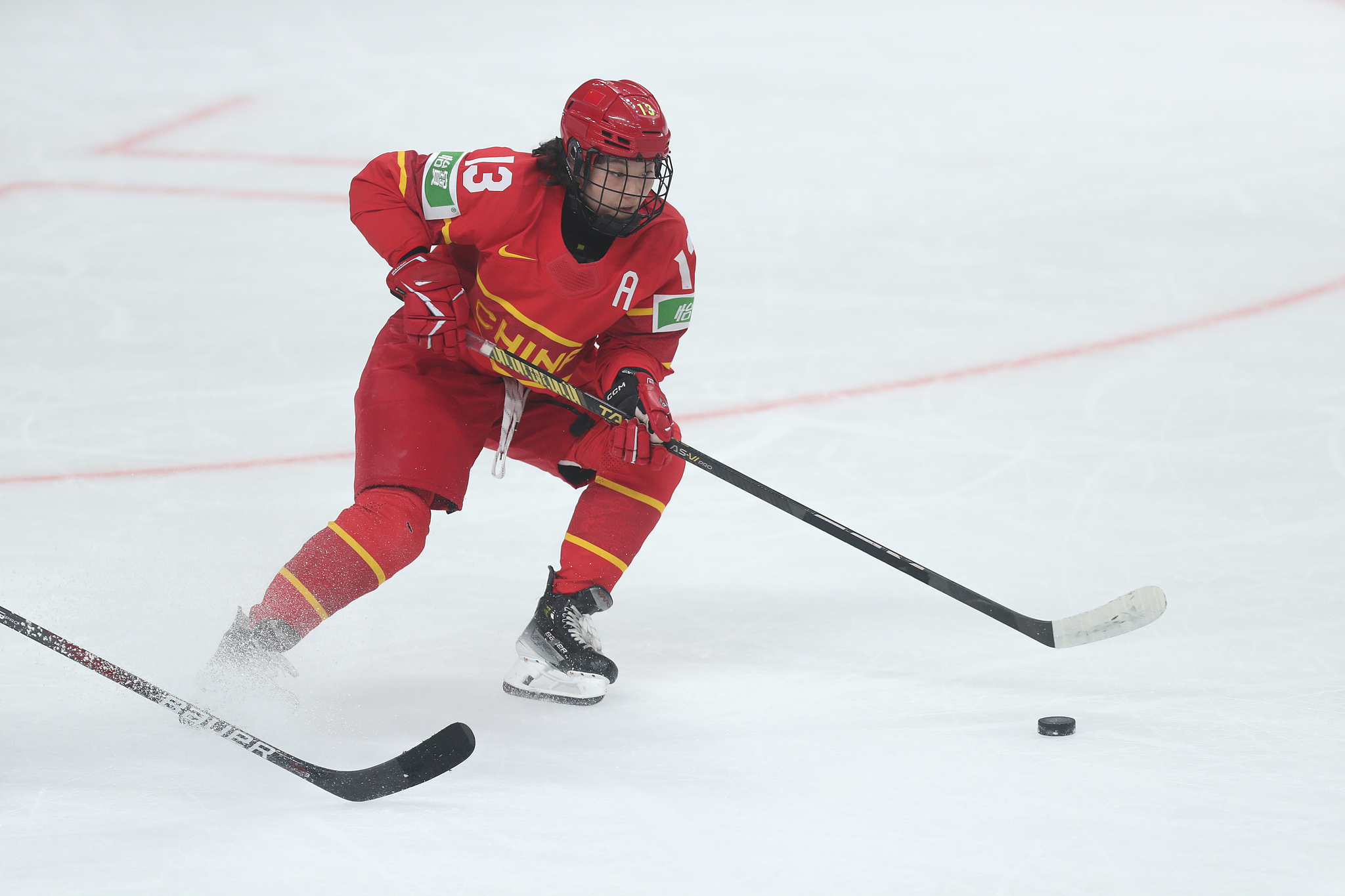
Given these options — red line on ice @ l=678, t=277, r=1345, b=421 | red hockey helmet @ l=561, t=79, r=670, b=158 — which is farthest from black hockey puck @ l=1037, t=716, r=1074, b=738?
red line on ice @ l=678, t=277, r=1345, b=421

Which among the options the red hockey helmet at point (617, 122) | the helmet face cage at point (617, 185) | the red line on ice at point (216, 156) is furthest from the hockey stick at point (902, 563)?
the red line on ice at point (216, 156)

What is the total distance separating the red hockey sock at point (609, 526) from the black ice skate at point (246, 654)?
484 millimetres

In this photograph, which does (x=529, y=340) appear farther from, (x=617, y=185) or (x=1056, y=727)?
(x=1056, y=727)

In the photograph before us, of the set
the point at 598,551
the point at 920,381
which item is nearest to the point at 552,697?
the point at 598,551

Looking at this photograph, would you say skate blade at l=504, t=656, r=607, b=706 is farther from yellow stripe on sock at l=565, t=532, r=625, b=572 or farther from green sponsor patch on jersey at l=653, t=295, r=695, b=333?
green sponsor patch on jersey at l=653, t=295, r=695, b=333

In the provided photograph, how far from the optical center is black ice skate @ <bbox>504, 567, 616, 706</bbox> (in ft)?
7.83

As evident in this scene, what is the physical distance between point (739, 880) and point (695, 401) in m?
2.29

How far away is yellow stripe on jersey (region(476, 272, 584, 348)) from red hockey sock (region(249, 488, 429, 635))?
414 mm

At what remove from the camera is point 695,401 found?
13.0ft

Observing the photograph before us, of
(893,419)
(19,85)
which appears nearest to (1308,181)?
(893,419)

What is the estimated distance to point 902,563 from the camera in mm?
2455

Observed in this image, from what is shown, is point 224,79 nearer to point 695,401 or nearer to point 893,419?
point 695,401

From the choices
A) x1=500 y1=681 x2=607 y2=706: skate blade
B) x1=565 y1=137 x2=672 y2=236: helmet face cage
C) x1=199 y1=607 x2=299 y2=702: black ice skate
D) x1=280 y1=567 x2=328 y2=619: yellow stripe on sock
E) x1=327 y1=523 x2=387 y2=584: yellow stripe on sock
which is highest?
x1=565 y1=137 x2=672 y2=236: helmet face cage

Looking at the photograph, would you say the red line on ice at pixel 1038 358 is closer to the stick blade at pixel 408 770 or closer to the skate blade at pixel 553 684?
the skate blade at pixel 553 684
